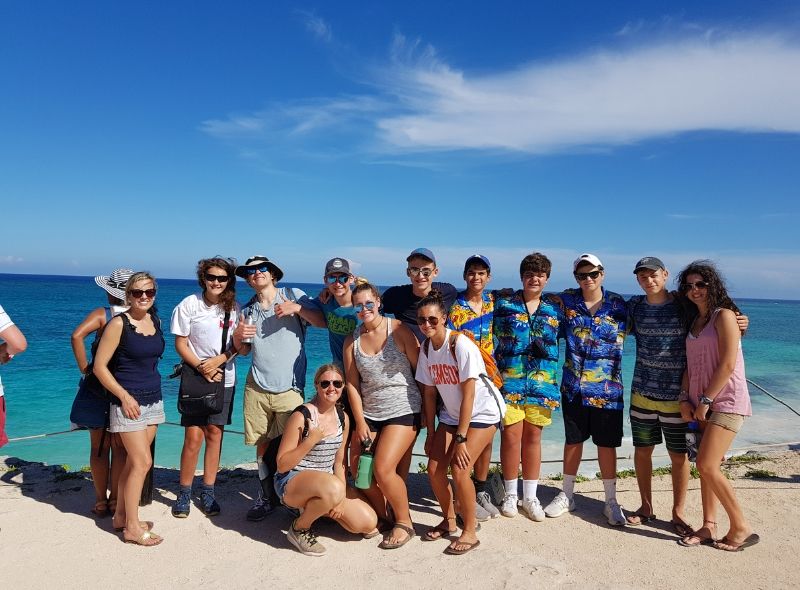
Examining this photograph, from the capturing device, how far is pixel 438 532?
4.59 metres

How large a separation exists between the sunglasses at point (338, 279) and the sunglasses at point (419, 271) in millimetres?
575

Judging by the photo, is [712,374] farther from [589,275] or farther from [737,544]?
[737,544]

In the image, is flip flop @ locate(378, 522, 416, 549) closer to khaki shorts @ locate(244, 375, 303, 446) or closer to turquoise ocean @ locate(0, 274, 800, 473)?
khaki shorts @ locate(244, 375, 303, 446)

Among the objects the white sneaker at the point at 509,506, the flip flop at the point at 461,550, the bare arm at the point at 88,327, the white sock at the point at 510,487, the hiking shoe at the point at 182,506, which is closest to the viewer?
the flip flop at the point at 461,550

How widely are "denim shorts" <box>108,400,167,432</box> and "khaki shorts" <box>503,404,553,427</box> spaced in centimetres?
305

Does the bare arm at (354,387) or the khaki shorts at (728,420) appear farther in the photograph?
the bare arm at (354,387)

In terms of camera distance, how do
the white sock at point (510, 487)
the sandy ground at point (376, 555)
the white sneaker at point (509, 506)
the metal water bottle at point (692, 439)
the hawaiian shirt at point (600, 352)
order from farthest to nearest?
1. the white sock at point (510, 487)
2. the white sneaker at point (509, 506)
3. the hawaiian shirt at point (600, 352)
4. the metal water bottle at point (692, 439)
5. the sandy ground at point (376, 555)

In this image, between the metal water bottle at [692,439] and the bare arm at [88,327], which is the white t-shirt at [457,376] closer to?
the metal water bottle at [692,439]

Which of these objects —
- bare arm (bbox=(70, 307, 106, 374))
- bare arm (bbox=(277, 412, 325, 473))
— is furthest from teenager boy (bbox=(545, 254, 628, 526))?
bare arm (bbox=(70, 307, 106, 374))

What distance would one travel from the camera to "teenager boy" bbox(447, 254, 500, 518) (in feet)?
16.1

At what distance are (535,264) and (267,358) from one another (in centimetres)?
258

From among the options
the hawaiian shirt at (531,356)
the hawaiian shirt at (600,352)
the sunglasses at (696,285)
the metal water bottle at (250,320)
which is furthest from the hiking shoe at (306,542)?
the sunglasses at (696,285)

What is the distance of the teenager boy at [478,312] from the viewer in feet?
16.1

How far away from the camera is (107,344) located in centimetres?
439
